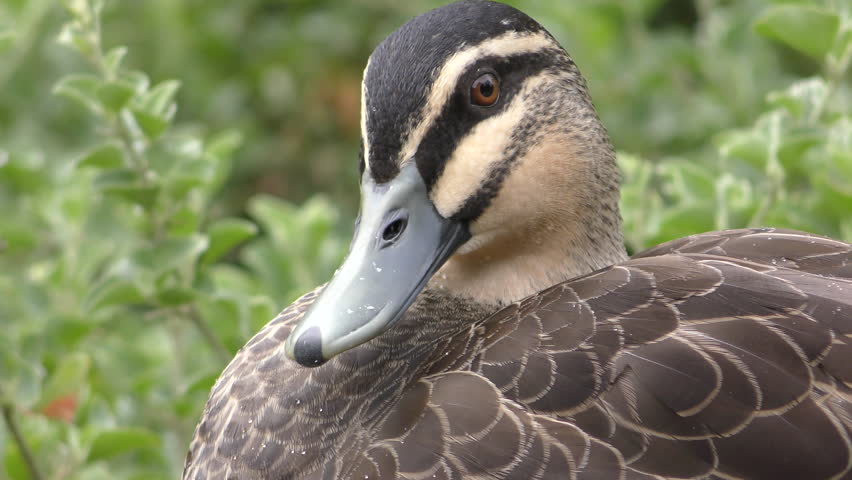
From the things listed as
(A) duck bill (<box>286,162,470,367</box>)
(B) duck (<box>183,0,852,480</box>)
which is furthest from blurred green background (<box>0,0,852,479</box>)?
(A) duck bill (<box>286,162,470,367</box>)

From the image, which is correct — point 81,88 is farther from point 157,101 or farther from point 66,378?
point 66,378

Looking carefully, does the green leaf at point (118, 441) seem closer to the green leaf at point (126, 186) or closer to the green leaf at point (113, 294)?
the green leaf at point (113, 294)

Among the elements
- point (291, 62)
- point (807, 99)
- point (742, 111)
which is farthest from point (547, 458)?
point (291, 62)

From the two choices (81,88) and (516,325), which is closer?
(516,325)

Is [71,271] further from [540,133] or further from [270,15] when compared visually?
[270,15]

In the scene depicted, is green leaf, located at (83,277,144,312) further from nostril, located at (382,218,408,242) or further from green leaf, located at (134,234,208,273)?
nostril, located at (382,218,408,242)

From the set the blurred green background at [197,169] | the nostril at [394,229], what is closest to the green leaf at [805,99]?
the blurred green background at [197,169]

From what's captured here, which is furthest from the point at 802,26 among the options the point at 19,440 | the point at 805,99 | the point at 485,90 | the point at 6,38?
the point at 19,440

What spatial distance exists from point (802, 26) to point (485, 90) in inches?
28.1

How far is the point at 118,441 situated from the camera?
190 cm

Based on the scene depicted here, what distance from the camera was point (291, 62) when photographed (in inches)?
140

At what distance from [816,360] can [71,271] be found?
55.2 inches

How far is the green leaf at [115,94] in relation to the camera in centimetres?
171

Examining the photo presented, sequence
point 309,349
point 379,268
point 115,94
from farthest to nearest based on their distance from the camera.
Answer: point 115,94
point 379,268
point 309,349
